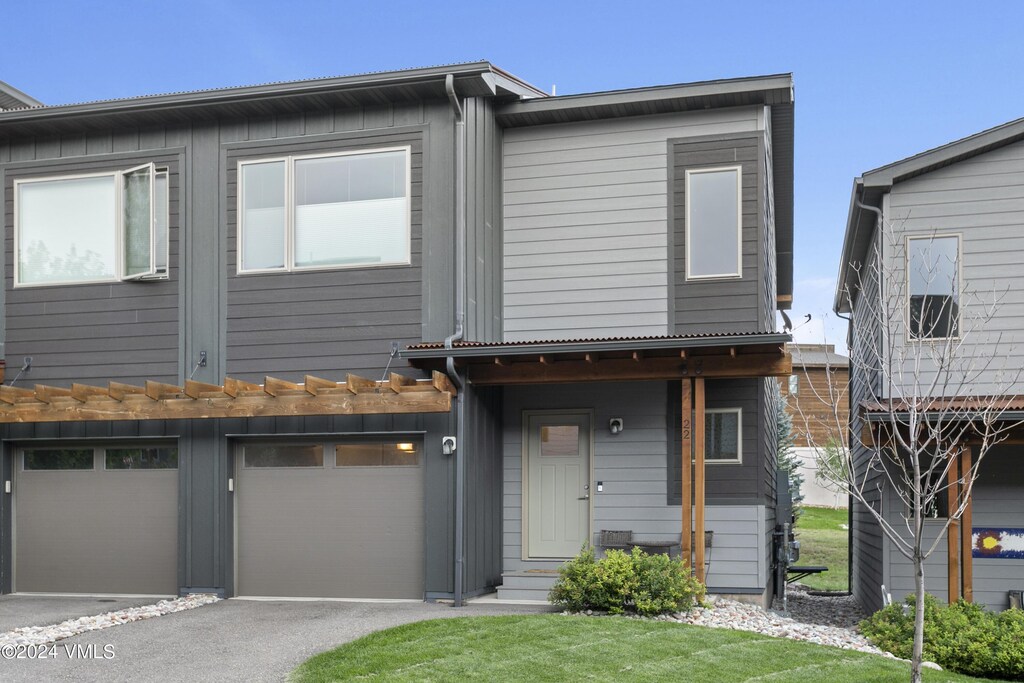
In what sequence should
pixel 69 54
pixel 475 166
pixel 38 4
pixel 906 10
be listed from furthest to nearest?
1. pixel 69 54
2. pixel 38 4
3. pixel 906 10
4. pixel 475 166

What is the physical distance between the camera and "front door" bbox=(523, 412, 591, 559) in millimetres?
12336

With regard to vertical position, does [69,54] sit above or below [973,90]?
above

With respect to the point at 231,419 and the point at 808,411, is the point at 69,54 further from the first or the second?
the point at 231,419

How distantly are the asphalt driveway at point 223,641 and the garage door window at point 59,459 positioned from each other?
2227 mm

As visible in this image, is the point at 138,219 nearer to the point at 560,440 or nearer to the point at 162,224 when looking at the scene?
the point at 162,224

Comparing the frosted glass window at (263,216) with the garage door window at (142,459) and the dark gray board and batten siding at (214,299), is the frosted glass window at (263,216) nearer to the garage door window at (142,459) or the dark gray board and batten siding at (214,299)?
the dark gray board and batten siding at (214,299)

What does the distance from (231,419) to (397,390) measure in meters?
2.24

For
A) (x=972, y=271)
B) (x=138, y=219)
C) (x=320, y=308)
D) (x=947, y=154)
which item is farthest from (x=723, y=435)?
(x=138, y=219)

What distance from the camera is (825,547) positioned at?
23.2 meters

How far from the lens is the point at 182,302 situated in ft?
40.9

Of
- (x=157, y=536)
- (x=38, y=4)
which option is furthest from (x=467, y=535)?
(x=38, y=4)

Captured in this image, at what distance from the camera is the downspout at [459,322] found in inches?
437

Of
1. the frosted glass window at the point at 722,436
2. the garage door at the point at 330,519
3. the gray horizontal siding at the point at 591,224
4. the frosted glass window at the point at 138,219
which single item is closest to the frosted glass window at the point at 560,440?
the gray horizontal siding at the point at 591,224

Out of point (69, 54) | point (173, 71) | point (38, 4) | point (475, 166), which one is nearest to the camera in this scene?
point (475, 166)
